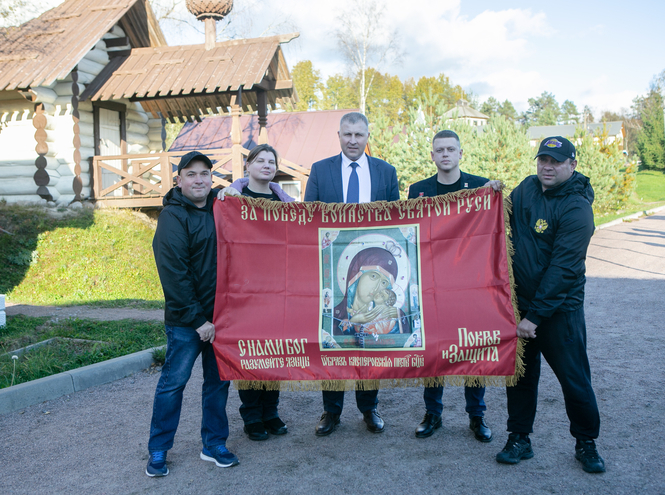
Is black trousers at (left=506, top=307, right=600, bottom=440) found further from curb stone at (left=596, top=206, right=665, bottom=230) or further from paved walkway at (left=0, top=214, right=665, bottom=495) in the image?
curb stone at (left=596, top=206, right=665, bottom=230)

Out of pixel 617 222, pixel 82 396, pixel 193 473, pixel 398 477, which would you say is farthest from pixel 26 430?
pixel 617 222

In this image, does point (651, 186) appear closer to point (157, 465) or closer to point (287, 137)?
point (287, 137)

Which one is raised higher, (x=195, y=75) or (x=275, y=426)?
(x=195, y=75)

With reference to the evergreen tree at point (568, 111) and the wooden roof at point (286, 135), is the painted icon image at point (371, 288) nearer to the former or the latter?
the wooden roof at point (286, 135)

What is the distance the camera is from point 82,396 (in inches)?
207

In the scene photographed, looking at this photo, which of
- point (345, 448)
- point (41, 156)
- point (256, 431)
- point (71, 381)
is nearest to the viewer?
point (345, 448)

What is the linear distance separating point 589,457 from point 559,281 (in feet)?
3.91

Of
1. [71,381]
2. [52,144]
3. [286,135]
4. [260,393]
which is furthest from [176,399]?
[286,135]

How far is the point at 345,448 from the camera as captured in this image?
4.02 meters

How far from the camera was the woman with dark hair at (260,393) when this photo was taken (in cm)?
422

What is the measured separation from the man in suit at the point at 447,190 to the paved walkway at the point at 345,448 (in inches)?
4.0

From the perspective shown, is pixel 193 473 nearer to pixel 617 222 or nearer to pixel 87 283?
pixel 87 283

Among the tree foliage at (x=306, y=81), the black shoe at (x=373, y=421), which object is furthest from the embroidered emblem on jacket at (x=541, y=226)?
the tree foliage at (x=306, y=81)

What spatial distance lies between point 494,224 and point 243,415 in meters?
2.43
